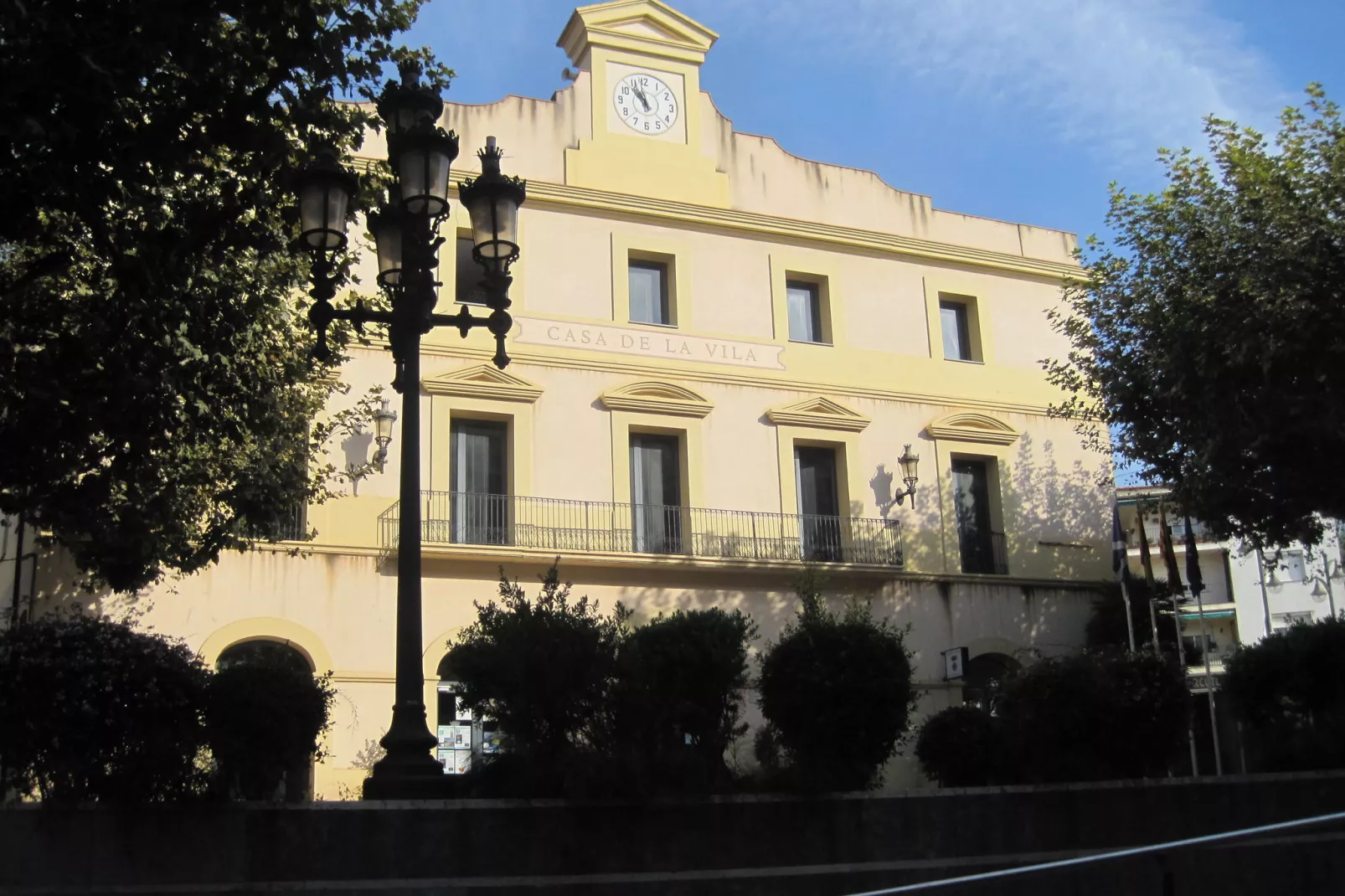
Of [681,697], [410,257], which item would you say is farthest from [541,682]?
[410,257]

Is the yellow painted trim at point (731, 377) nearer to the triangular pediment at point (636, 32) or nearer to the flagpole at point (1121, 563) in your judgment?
the flagpole at point (1121, 563)

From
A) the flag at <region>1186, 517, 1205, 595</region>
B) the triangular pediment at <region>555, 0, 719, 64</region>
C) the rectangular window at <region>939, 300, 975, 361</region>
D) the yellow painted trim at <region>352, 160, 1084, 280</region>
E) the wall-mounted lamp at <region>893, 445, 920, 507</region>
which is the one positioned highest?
the triangular pediment at <region>555, 0, 719, 64</region>

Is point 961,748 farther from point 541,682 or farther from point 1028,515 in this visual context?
point 1028,515

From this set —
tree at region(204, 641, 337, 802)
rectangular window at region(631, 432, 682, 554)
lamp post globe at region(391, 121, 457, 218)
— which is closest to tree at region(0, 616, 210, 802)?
tree at region(204, 641, 337, 802)

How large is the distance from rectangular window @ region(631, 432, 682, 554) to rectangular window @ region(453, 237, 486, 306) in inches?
135

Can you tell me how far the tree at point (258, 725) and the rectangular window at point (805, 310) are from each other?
16.1m

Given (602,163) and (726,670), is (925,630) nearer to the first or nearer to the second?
(602,163)

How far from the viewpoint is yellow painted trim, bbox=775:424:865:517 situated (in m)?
23.0

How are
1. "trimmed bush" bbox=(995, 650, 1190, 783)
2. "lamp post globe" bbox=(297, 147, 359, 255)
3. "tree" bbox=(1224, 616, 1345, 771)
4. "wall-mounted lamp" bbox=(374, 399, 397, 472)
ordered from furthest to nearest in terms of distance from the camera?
"wall-mounted lamp" bbox=(374, 399, 397, 472), "tree" bbox=(1224, 616, 1345, 771), "trimmed bush" bbox=(995, 650, 1190, 783), "lamp post globe" bbox=(297, 147, 359, 255)

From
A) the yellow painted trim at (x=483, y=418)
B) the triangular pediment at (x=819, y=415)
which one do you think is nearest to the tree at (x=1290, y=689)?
the triangular pediment at (x=819, y=415)

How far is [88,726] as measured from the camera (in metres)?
8.67

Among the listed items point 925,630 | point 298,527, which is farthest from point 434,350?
point 925,630

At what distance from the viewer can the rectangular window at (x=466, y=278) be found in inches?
858

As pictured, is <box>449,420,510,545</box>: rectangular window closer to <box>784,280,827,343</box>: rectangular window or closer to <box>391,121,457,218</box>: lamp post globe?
<box>784,280,827,343</box>: rectangular window
